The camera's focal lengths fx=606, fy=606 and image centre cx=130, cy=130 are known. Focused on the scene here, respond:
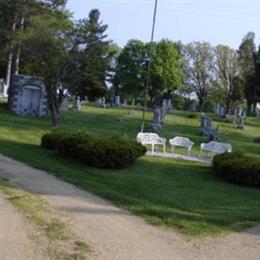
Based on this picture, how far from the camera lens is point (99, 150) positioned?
16562 mm

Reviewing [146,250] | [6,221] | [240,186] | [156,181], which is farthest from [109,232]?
[240,186]

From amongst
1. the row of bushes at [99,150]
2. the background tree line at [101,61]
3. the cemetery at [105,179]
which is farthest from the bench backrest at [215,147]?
the background tree line at [101,61]

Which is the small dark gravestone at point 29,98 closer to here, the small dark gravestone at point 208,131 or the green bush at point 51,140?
the small dark gravestone at point 208,131

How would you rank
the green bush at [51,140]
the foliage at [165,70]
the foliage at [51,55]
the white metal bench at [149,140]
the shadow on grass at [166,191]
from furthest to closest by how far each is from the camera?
the foliage at [165,70] < the foliage at [51,55] < the white metal bench at [149,140] < the green bush at [51,140] < the shadow on grass at [166,191]

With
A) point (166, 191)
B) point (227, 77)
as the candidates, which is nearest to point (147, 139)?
point (166, 191)

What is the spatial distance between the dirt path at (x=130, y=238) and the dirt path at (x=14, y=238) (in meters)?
0.71

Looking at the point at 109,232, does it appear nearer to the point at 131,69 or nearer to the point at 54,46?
the point at 54,46

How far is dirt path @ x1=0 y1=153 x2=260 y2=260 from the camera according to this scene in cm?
759

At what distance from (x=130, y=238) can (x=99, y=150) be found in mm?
8420

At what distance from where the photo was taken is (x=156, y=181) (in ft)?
50.3

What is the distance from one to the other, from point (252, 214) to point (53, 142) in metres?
8.82

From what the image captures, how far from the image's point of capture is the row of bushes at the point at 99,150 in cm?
1659

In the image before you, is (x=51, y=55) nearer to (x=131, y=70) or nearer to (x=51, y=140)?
(x=51, y=140)

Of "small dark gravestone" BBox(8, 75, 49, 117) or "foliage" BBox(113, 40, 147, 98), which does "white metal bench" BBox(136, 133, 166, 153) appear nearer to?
"small dark gravestone" BBox(8, 75, 49, 117)
